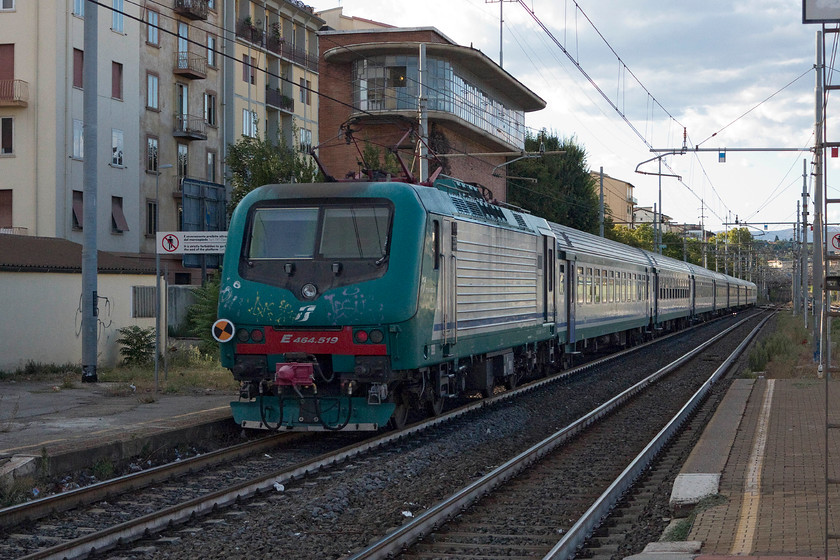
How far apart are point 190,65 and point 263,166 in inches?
455

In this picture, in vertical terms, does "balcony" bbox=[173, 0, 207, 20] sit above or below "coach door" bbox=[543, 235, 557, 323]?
above

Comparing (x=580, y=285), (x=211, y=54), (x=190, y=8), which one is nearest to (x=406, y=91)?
(x=190, y=8)

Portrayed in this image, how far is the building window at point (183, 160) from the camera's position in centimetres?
4606

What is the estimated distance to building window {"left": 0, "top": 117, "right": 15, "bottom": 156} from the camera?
37.8 meters

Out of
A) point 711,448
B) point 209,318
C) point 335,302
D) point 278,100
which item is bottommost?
point 711,448

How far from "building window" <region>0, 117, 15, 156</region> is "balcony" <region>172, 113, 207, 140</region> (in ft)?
27.6

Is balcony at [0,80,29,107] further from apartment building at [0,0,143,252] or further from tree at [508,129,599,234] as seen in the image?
tree at [508,129,599,234]

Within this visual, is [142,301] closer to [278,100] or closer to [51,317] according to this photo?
[51,317]

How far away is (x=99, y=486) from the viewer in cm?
867

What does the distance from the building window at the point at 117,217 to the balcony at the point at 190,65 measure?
23.3 ft

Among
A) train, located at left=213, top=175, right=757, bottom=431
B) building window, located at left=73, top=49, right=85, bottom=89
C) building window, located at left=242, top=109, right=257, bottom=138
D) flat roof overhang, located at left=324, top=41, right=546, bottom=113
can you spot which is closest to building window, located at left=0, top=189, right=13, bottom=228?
building window, located at left=73, top=49, right=85, bottom=89

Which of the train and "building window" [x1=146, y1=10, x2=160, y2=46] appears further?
"building window" [x1=146, y1=10, x2=160, y2=46]

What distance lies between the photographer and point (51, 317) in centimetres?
1969

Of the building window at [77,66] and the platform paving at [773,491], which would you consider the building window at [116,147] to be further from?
the platform paving at [773,491]
